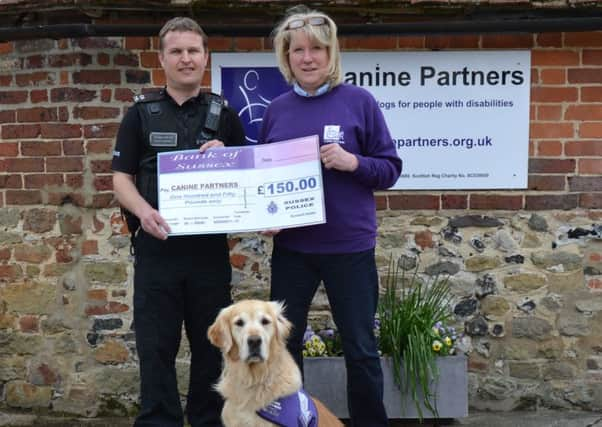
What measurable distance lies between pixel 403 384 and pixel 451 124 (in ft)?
6.06

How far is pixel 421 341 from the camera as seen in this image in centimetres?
489

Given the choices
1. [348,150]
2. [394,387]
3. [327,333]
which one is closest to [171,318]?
[348,150]

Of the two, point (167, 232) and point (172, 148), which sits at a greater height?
point (172, 148)

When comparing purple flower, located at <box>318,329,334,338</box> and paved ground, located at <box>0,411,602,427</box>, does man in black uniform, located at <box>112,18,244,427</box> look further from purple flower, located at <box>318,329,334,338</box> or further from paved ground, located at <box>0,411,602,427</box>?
paved ground, located at <box>0,411,602,427</box>

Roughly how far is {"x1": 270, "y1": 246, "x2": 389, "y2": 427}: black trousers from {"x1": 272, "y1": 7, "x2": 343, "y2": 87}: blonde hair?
940mm

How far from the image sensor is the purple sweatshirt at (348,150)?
12.4 ft

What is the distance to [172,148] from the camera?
12.5 feet

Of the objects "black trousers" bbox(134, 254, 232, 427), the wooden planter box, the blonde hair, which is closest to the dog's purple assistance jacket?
"black trousers" bbox(134, 254, 232, 427)

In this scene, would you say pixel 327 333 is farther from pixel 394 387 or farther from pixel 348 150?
pixel 348 150

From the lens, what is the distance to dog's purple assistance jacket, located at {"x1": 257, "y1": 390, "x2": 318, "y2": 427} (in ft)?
11.4

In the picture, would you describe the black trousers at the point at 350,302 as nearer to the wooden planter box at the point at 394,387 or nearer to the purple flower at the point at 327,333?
the wooden planter box at the point at 394,387

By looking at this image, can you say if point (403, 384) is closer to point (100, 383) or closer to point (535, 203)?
point (535, 203)

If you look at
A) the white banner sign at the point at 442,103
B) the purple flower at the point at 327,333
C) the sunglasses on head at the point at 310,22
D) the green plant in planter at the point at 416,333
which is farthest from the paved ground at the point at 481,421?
the sunglasses on head at the point at 310,22

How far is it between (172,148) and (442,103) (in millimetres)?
2224
